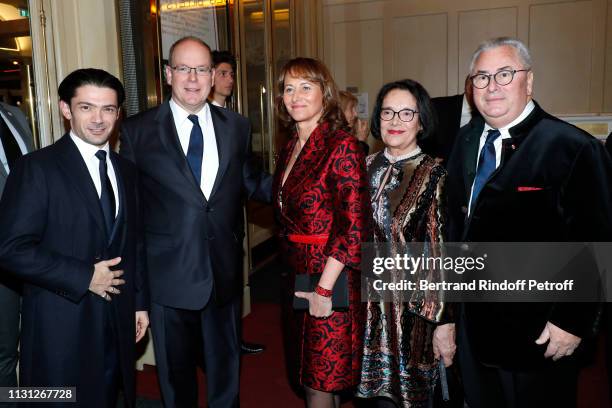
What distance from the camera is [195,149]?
2.18m

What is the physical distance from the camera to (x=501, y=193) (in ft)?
5.63

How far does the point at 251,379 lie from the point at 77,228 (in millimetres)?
1784

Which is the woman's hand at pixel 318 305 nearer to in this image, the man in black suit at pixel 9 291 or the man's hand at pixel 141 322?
the man's hand at pixel 141 322

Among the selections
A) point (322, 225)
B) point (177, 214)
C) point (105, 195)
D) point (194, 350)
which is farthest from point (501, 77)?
point (194, 350)

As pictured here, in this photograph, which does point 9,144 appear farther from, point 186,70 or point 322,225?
point 322,225

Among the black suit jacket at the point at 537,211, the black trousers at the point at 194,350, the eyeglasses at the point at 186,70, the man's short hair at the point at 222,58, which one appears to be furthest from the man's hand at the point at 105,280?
the man's short hair at the point at 222,58

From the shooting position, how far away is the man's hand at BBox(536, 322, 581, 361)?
1.64m

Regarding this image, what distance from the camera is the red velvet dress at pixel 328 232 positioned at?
1847mm

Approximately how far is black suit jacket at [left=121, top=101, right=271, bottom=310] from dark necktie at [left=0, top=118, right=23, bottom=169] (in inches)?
20.7

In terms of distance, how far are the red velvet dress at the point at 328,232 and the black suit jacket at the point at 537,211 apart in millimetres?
433

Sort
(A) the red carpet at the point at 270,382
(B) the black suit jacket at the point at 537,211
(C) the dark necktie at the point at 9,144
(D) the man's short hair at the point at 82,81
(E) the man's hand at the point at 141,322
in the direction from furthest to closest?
(A) the red carpet at the point at 270,382 → (C) the dark necktie at the point at 9,144 → (E) the man's hand at the point at 141,322 → (D) the man's short hair at the point at 82,81 → (B) the black suit jacket at the point at 537,211

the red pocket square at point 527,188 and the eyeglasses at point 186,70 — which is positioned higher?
Answer: the eyeglasses at point 186,70

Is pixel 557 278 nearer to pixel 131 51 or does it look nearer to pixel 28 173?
pixel 28 173

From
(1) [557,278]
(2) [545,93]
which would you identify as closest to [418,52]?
(2) [545,93]
